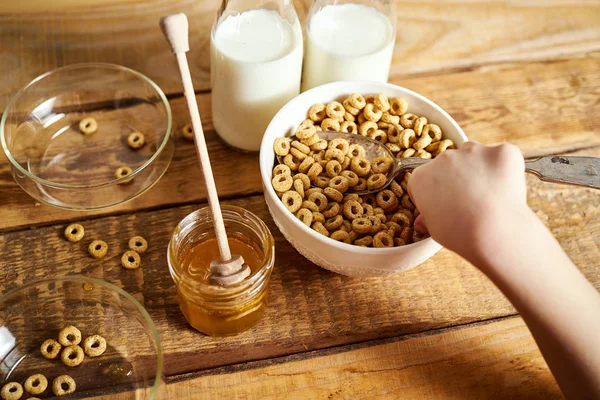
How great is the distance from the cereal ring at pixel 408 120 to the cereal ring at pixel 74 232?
440mm

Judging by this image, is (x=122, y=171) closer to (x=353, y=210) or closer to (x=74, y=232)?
(x=74, y=232)

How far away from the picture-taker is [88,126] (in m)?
0.93

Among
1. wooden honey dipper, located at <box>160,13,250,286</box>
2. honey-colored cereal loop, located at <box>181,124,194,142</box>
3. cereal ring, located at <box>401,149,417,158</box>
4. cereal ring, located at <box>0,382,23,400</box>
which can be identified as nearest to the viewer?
wooden honey dipper, located at <box>160,13,250,286</box>

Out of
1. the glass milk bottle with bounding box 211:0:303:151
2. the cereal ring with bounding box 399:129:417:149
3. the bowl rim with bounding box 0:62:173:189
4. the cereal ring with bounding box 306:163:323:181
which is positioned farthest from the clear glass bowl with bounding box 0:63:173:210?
the cereal ring with bounding box 399:129:417:149

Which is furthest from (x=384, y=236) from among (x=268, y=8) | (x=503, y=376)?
(x=268, y=8)

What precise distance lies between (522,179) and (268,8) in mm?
400

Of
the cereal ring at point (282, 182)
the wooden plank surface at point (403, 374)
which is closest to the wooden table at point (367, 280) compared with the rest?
the wooden plank surface at point (403, 374)

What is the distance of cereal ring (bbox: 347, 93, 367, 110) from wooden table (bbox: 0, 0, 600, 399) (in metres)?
0.17

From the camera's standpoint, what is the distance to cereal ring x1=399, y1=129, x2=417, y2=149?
0.80 metres

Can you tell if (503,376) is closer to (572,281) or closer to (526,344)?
(526,344)

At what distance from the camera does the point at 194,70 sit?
1003 mm

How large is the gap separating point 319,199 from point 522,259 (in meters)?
0.25

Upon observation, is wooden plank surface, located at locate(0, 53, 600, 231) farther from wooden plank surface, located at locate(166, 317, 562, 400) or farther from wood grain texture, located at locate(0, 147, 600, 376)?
wooden plank surface, located at locate(166, 317, 562, 400)

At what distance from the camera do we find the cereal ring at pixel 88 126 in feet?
3.03
